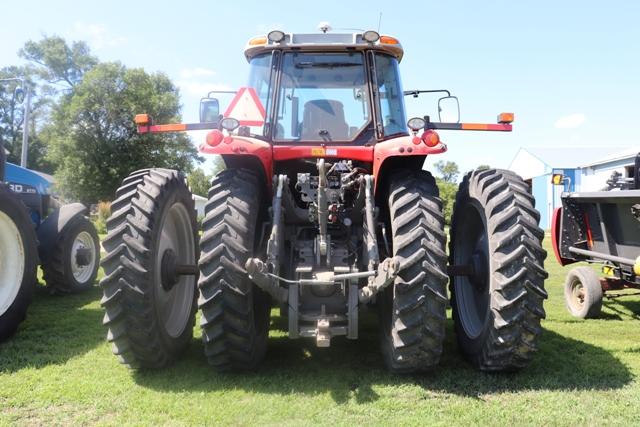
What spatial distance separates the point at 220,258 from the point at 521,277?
206cm

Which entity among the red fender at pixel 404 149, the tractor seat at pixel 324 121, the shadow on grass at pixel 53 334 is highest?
the tractor seat at pixel 324 121

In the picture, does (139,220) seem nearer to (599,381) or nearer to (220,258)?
(220,258)

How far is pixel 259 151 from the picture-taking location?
400 centimetres

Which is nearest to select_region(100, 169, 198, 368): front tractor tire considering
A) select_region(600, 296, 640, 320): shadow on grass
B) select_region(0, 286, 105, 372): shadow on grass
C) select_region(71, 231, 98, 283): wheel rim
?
select_region(0, 286, 105, 372): shadow on grass

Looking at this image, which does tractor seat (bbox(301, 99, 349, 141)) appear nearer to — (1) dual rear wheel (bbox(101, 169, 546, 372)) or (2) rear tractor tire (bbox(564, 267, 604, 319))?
(1) dual rear wheel (bbox(101, 169, 546, 372))

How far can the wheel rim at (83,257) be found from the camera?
752 cm

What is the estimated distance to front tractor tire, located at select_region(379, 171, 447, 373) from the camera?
11.4 ft

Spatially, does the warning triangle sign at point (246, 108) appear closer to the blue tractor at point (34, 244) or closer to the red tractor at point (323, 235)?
the red tractor at point (323, 235)

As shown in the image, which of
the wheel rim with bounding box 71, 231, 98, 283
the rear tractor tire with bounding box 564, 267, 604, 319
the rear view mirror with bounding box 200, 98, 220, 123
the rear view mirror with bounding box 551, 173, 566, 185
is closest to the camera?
the rear view mirror with bounding box 200, 98, 220, 123

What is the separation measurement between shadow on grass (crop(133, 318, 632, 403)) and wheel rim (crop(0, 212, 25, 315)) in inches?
68.1

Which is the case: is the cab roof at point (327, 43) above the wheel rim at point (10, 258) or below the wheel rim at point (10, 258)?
above

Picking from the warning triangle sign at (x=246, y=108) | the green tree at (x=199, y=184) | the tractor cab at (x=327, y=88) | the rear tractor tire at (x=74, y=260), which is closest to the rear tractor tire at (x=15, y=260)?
the tractor cab at (x=327, y=88)

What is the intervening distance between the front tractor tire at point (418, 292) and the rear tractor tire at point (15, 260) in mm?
3353

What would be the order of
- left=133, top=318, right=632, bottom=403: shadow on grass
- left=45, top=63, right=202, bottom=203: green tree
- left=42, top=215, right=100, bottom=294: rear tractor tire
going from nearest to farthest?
left=133, top=318, right=632, bottom=403: shadow on grass
left=42, top=215, right=100, bottom=294: rear tractor tire
left=45, top=63, right=202, bottom=203: green tree
